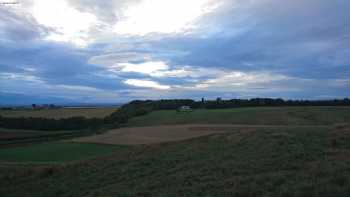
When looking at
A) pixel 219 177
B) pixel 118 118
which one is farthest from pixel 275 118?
pixel 219 177

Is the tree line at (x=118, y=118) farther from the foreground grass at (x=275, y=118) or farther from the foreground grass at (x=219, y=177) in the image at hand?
the foreground grass at (x=219, y=177)

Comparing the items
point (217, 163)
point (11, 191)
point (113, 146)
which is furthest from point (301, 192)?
point (113, 146)

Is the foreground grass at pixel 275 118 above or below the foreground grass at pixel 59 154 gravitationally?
above

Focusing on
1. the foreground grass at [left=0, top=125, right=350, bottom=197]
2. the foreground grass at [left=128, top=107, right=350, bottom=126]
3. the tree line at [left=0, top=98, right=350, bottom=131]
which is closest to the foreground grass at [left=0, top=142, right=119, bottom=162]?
the foreground grass at [left=0, top=125, right=350, bottom=197]

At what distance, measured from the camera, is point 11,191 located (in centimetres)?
1603

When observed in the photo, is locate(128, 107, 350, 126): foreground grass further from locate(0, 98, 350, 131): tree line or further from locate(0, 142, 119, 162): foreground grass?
locate(0, 142, 119, 162): foreground grass

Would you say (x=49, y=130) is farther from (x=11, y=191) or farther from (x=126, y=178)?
(x=126, y=178)

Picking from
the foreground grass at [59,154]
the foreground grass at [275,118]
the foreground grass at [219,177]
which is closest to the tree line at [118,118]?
the foreground grass at [275,118]

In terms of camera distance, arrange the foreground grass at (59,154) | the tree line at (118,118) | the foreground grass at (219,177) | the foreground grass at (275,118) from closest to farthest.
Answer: the foreground grass at (219,177) < the foreground grass at (59,154) < the foreground grass at (275,118) < the tree line at (118,118)

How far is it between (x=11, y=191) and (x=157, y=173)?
798cm

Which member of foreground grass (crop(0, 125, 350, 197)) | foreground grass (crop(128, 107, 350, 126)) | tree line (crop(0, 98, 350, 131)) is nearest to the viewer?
foreground grass (crop(0, 125, 350, 197))

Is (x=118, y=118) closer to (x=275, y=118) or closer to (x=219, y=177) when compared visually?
(x=275, y=118)

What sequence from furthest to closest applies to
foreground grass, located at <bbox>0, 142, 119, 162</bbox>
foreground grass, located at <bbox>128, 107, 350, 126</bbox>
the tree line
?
the tree line
foreground grass, located at <bbox>128, 107, 350, 126</bbox>
foreground grass, located at <bbox>0, 142, 119, 162</bbox>

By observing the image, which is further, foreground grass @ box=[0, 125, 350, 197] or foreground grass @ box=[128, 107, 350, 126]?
foreground grass @ box=[128, 107, 350, 126]
